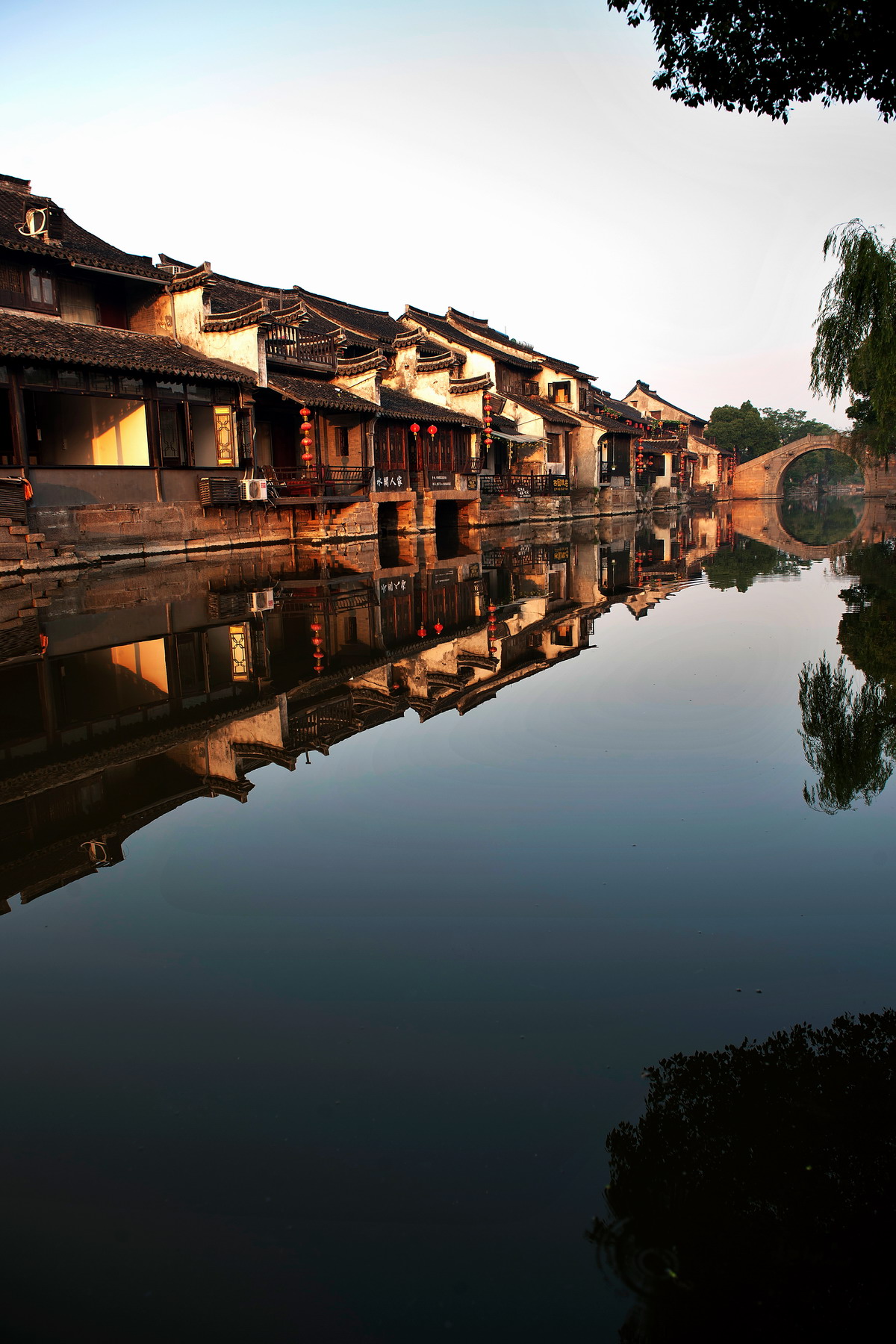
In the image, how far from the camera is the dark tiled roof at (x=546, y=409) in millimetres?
46125

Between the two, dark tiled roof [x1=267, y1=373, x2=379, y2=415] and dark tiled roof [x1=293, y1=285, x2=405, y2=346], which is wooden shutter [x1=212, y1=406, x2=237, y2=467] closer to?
dark tiled roof [x1=267, y1=373, x2=379, y2=415]

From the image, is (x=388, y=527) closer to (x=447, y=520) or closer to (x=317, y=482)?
(x=447, y=520)

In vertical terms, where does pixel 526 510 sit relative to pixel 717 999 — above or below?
above

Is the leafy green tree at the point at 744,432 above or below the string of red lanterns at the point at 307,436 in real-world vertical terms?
above

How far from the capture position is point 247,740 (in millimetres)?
7473

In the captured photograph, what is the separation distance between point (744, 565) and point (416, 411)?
15980mm

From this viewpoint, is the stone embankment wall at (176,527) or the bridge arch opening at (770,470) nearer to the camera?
the stone embankment wall at (176,527)

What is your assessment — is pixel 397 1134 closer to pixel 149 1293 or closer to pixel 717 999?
pixel 149 1293

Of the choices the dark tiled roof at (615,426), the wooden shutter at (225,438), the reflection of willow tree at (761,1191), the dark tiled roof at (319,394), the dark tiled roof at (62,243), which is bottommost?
the reflection of willow tree at (761,1191)

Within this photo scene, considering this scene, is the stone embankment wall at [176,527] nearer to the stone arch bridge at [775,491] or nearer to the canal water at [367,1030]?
the canal water at [367,1030]

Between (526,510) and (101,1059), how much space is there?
42043 mm

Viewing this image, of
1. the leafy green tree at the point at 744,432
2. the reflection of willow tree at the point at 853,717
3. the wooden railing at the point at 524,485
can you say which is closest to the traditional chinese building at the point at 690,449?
the leafy green tree at the point at 744,432

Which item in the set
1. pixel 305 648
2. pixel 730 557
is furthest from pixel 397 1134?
pixel 730 557

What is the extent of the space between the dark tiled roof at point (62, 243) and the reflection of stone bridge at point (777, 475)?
7377cm
